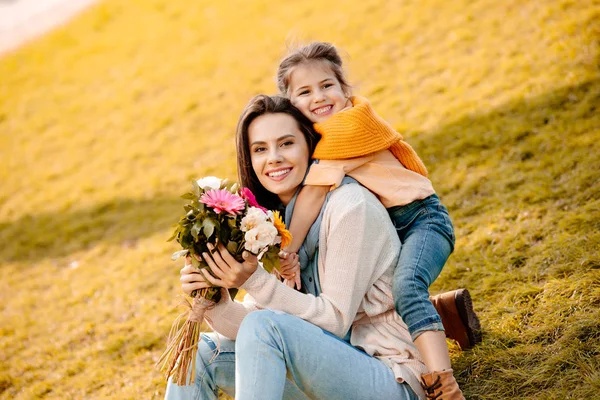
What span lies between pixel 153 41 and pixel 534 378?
10598 mm

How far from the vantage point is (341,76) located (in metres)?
3.84

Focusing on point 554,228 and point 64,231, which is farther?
point 64,231

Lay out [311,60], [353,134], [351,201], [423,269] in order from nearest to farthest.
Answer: [351,201] → [423,269] → [353,134] → [311,60]

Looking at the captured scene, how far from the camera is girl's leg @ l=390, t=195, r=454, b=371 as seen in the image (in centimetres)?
268

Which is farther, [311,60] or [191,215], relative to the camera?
[311,60]

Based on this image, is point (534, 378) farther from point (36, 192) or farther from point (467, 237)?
point (36, 192)

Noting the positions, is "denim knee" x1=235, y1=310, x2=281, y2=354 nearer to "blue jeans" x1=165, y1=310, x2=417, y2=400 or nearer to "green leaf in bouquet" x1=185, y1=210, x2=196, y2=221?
"blue jeans" x1=165, y1=310, x2=417, y2=400

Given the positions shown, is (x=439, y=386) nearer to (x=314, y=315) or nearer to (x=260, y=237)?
(x=314, y=315)

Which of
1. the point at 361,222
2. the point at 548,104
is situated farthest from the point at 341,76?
the point at 548,104

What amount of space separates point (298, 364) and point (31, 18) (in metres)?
15.2

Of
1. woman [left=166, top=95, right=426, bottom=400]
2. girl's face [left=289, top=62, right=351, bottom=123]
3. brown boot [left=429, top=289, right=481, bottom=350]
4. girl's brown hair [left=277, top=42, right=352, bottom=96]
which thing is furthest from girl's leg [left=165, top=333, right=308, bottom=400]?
girl's brown hair [left=277, top=42, right=352, bottom=96]

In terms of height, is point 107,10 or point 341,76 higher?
point 107,10

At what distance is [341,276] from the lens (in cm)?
258

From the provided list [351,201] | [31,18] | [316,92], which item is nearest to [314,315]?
[351,201]
